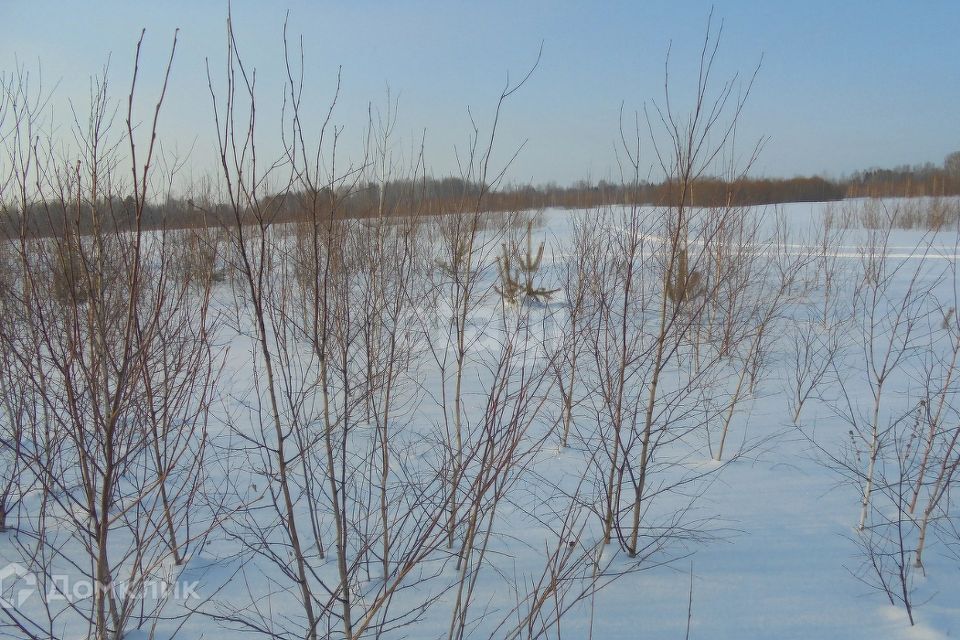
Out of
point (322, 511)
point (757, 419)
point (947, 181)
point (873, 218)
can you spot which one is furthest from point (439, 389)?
point (947, 181)

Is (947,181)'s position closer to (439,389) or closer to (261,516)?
(439,389)

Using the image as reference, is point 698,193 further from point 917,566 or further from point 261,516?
point 261,516

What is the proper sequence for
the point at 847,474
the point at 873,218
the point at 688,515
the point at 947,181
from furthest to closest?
the point at 947,181
the point at 873,218
the point at 847,474
the point at 688,515

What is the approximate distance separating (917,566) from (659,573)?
140 centimetres

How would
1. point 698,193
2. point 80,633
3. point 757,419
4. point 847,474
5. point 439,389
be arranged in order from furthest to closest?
A: 1. point 698,193
2. point 439,389
3. point 757,419
4. point 847,474
5. point 80,633

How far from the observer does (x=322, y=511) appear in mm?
3594

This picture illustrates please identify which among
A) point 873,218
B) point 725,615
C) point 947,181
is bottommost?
point 725,615

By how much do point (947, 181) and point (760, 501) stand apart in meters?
23.2

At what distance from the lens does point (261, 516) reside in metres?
3.64

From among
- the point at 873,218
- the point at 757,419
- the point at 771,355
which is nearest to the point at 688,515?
the point at 757,419

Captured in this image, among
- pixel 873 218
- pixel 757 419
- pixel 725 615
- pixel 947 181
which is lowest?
pixel 725 615

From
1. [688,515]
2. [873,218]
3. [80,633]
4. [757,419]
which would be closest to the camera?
[80,633]

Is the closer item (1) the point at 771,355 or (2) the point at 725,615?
(2) the point at 725,615

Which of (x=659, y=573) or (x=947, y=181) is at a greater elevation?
(x=947, y=181)
